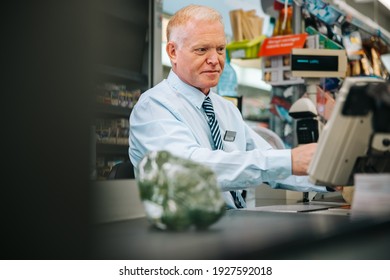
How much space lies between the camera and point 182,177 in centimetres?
111

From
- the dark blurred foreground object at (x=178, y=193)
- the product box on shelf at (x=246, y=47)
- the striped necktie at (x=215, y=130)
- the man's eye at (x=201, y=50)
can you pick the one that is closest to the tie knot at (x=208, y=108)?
the striped necktie at (x=215, y=130)

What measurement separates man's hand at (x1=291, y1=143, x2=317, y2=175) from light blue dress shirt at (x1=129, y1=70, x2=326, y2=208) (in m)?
0.02

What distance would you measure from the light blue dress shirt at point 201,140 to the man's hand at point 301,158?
22 millimetres

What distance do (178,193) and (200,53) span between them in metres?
1.09

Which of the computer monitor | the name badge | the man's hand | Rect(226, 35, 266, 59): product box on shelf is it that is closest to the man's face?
the name badge

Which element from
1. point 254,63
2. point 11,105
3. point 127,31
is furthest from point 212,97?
point 254,63

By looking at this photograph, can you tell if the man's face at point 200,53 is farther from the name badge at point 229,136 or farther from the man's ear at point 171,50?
the name badge at point 229,136

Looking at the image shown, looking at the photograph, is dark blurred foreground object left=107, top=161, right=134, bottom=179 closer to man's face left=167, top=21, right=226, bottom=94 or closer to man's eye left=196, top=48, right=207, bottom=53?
man's face left=167, top=21, right=226, bottom=94

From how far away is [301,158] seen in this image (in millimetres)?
1598

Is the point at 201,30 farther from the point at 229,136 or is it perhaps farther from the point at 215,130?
the point at 229,136

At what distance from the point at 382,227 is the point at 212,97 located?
3.80ft

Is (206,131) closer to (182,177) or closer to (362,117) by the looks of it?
(362,117)

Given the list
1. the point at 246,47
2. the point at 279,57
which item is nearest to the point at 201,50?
the point at 279,57

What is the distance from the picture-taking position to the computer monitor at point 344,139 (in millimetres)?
1312
